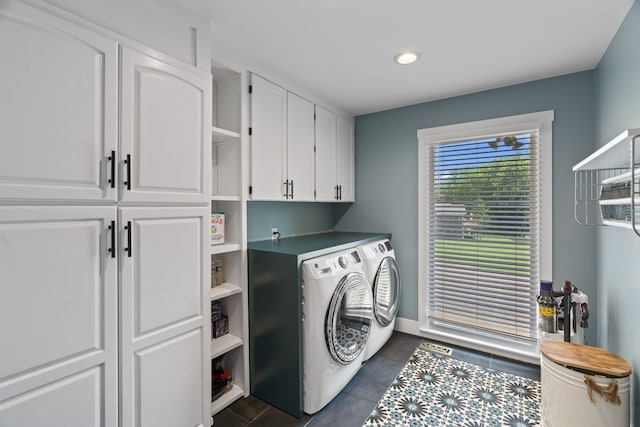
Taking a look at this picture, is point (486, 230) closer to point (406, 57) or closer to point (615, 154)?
point (615, 154)

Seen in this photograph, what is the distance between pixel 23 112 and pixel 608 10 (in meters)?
2.65

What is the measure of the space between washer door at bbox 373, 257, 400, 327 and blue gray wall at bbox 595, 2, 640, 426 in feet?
4.75

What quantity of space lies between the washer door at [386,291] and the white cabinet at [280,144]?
2.98 ft

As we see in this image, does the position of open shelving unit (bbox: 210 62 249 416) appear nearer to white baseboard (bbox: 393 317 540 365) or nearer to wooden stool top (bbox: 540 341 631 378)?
white baseboard (bbox: 393 317 540 365)

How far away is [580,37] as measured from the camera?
72.2 inches

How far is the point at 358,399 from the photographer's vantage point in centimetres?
→ 206

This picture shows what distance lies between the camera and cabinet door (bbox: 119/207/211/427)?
4.42ft

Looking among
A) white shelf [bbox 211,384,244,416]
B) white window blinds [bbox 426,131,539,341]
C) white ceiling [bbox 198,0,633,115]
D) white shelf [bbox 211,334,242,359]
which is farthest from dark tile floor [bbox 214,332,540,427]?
white ceiling [bbox 198,0,633,115]

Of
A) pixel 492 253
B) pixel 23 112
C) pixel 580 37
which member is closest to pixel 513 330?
pixel 492 253

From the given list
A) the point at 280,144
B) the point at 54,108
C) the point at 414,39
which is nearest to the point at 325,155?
the point at 280,144

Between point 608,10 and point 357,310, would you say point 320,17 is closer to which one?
point 608,10

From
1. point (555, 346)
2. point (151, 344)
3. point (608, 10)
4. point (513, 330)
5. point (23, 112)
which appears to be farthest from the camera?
point (513, 330)

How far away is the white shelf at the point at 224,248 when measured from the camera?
1881mm

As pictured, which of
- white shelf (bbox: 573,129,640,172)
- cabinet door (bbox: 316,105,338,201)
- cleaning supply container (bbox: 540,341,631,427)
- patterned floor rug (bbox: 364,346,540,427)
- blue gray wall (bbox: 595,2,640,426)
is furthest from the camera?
cabinet door (bbox: 316,105,338,201)
